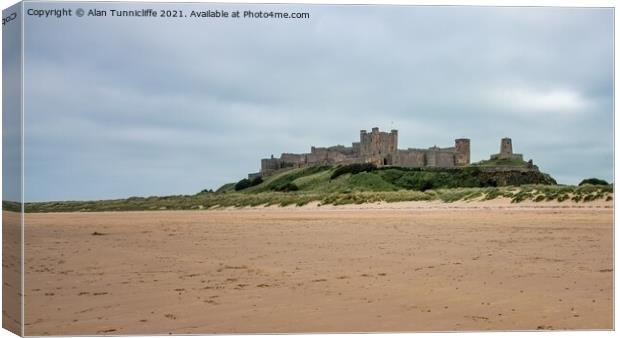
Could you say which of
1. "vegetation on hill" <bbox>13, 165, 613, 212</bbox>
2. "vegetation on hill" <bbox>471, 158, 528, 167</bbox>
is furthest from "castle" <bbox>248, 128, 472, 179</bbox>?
"vegetation on hill" <bbox>471, 158, 528, 167</bbox>

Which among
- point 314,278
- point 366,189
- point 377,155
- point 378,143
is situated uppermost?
point 378,143

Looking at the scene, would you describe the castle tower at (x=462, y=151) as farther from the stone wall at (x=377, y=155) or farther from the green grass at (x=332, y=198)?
the green grass at (x=332, y=198)

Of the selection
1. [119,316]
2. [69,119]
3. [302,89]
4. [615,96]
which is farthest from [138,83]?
[615,96]

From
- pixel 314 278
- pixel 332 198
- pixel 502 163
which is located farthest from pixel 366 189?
pixel 314 278

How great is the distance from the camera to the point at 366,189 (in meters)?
12.4

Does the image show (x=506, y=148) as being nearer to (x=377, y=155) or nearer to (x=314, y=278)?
(x=377, y=155)

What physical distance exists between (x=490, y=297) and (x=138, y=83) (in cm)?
464

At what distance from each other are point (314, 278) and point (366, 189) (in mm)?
3175

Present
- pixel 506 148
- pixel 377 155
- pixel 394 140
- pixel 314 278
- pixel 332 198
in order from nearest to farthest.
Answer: pixel 314 278, pixel 506 148, pixel 377 155, pixel 394 140, pixel 332 198

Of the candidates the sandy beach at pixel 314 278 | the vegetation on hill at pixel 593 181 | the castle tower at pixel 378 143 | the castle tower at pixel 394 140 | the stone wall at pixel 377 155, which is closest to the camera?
the sandy beach at pixel 314 278

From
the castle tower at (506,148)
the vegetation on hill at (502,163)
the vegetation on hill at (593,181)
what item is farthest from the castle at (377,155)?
the vegetation on hill at (593,181)

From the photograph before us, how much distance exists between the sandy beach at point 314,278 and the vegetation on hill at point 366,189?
25 centimetres

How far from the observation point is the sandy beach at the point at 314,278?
881 centimetres

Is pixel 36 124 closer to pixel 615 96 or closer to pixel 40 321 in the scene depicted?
pixel 40 321
